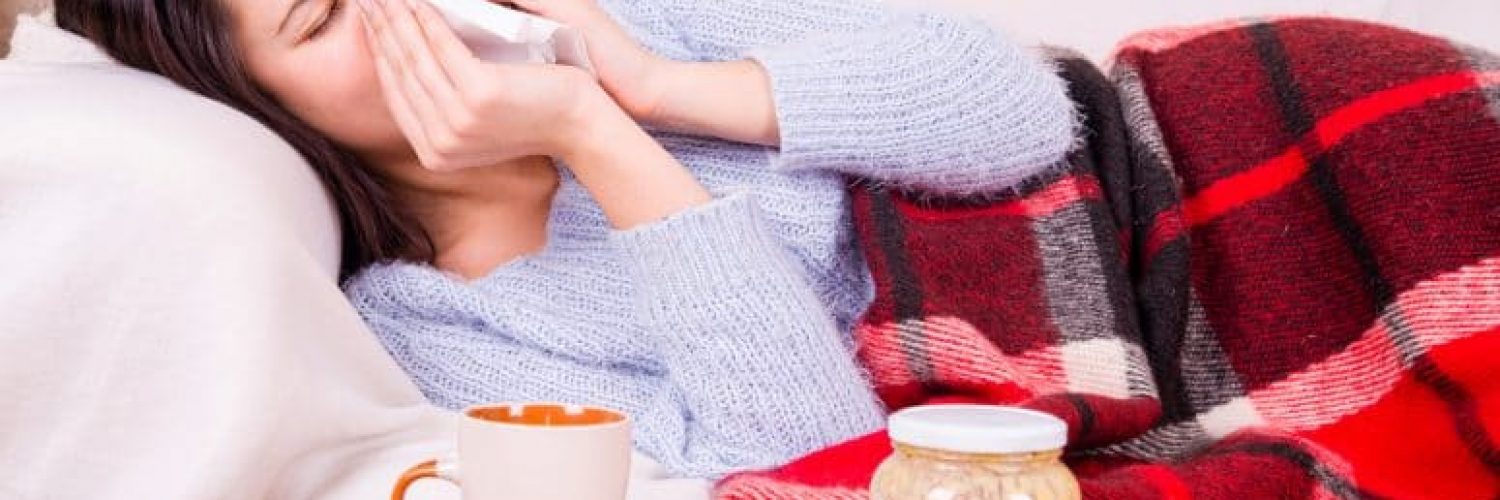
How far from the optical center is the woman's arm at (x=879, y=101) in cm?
117

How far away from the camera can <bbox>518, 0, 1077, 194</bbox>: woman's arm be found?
3.82 ft

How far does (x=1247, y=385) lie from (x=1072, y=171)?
0.20 metres

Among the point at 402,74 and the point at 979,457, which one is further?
the point at 402,74

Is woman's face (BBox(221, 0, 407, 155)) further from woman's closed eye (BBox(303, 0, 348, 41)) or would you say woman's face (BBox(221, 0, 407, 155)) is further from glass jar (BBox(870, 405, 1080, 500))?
glass jar (BBox(870, 405, 1080, 500))

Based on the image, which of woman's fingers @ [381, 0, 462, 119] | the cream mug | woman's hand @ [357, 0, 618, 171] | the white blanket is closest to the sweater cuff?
woman's hand @ [357, 0, 618, 171]

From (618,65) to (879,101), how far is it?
0.19 m

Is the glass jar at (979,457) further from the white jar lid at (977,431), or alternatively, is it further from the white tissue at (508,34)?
the white tissue at (508,34)

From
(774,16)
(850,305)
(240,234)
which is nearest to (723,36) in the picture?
(774,16)

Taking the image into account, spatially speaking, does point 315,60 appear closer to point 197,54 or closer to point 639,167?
point 197,54

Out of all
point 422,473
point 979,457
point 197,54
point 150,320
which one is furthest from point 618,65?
point 979,457

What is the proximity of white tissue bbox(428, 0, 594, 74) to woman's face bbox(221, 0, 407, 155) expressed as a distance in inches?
3.5

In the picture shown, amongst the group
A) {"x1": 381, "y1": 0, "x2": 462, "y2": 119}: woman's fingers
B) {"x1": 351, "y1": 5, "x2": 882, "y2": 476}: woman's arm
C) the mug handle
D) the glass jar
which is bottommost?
{"x1": 351, "y1": 5, "x2": 882, "y2": 476}: woman's arm

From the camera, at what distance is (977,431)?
61 centimetres

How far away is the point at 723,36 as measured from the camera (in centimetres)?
128
